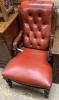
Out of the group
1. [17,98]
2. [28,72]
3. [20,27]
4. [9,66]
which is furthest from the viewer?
[20,27]

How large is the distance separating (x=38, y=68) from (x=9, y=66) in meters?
0.34

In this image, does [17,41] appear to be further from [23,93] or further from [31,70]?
[23,93]

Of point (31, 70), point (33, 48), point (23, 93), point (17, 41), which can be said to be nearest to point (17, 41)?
point (17, 41)

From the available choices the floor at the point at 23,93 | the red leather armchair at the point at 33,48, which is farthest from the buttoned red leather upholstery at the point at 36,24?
the floor at the point at 23,93

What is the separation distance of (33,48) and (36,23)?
35 centimetres

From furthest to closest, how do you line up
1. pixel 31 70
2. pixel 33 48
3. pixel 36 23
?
pixel 33 48, pixel 36 23, pixel 31 70

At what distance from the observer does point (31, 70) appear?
1499mm

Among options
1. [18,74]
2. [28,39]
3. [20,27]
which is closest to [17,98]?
[18,74]

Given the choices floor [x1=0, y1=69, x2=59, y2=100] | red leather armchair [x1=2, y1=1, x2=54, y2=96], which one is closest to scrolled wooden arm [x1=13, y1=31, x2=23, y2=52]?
red leather armchair [x1=2, y1=1, x2=54, y2=96]

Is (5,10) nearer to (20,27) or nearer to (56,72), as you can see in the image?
(20,27)

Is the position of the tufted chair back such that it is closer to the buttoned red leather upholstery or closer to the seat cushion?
the buttoned red leather upholstery

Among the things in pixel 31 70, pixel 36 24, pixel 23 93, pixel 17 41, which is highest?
pixel 36 24

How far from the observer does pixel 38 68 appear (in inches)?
→ 59.5

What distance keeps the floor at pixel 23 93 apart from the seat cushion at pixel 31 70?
1.11 feet
